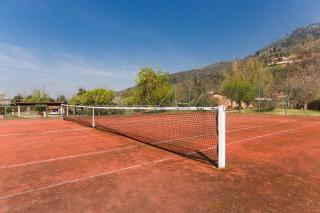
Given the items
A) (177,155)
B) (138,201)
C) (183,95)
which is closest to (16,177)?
(138,201)

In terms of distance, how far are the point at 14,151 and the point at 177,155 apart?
458 centimetres

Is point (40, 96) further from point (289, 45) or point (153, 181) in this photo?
point (289, 45)

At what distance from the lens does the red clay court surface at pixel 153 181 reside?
3.87m

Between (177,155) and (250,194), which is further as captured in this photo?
(177,155)

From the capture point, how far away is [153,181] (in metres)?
4.87

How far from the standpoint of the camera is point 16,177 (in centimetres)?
518

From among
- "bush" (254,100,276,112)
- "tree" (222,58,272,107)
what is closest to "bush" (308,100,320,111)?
"bush" (254,100,276,112)

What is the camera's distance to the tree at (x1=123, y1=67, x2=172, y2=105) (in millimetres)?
32112

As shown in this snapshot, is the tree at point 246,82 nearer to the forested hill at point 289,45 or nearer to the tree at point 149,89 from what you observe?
the tree at point 149,89

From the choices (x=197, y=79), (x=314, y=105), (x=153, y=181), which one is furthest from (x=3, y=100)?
(x=153, y=181)

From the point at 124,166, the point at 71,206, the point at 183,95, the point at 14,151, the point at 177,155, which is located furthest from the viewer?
the point at 183,95

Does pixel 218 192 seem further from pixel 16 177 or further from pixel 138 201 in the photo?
pixel 16 177

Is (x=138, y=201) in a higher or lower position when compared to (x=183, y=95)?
lower

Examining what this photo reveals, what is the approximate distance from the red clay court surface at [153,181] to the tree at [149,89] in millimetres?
24265
